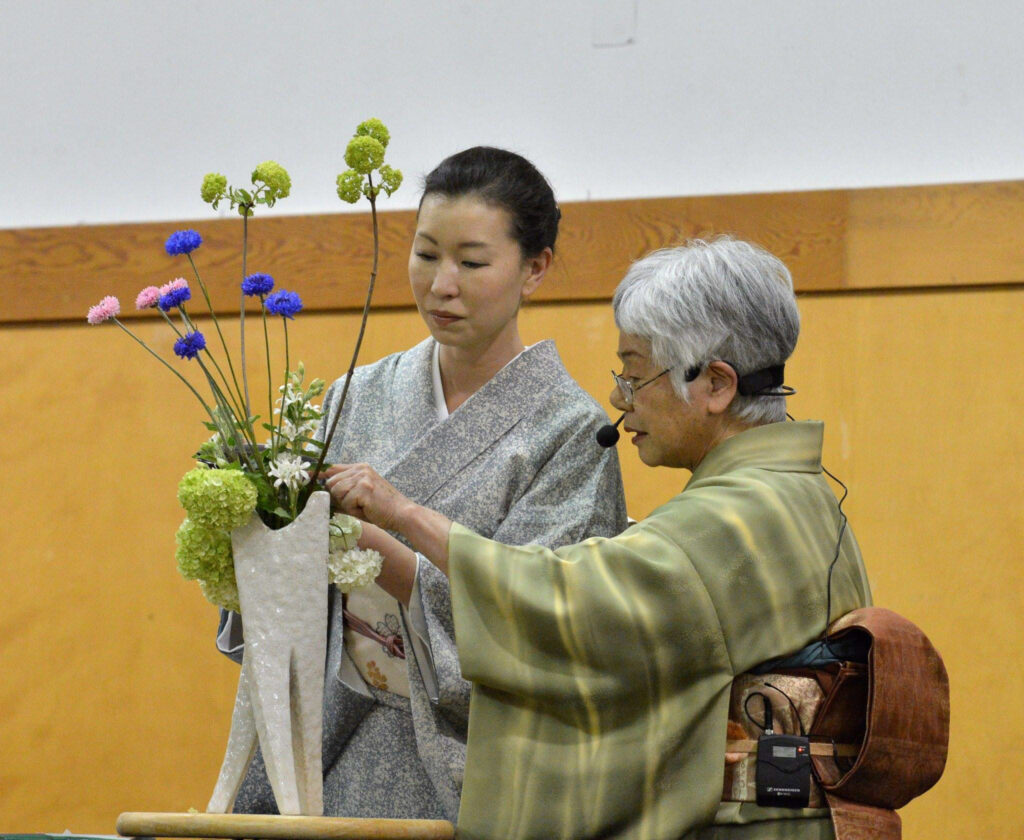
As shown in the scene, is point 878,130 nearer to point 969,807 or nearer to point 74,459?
point 969,807

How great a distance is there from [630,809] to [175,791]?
165cm

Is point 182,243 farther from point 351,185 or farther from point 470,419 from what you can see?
point 470,419

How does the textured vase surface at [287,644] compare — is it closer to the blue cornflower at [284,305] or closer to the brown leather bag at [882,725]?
the blue cornflower at [284,305]

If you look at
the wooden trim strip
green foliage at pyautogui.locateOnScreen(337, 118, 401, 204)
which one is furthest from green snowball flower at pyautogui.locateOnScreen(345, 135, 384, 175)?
the wooden trim strip

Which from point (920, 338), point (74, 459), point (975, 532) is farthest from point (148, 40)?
point (975, 532)

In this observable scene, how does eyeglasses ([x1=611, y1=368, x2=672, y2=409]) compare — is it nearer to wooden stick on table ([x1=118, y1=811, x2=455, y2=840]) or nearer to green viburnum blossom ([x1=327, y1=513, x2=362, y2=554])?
green viburnum blossom ([x1=327, y1=513, x2=362, y2=554])

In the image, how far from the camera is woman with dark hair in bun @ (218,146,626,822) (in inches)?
61.7

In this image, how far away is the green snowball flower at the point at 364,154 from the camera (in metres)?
1.45

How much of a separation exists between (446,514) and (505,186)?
1.44ft

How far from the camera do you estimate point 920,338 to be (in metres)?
2.54

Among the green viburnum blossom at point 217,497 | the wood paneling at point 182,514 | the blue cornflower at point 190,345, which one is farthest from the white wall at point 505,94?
the green viburnum blossom at point 217,497

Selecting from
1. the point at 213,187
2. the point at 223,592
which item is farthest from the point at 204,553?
the point at 213,187

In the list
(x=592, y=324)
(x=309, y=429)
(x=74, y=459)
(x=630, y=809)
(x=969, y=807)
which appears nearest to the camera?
(x=630, y=809)

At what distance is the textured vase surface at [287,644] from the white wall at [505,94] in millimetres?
1443
